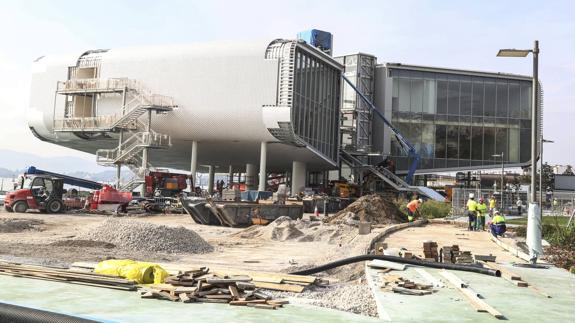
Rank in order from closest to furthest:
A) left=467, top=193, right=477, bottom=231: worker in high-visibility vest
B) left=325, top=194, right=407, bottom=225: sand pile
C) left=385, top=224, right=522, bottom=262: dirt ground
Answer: left=385, top=224, right=522, bottom=262: dirt ground < left=467, top=193, right=477, bottom=231: worker in high-visibility vest < left=325, top=194, right=407, bottom=225: sand pile

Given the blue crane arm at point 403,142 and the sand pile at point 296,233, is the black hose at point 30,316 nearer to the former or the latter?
the sand pile at point 296,233

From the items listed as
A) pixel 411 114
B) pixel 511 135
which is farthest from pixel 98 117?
→ pixel 511 135

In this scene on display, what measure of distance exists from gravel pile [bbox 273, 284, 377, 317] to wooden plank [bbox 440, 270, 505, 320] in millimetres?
1578

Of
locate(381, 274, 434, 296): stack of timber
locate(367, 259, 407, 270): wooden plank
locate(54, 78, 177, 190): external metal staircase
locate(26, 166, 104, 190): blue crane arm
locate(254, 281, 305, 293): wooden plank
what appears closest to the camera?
locate(381, 274, 434, 296): stack of timber

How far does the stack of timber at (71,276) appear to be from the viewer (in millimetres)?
9953

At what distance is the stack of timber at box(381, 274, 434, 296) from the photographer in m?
9.55

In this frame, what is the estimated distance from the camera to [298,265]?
15.8 metres

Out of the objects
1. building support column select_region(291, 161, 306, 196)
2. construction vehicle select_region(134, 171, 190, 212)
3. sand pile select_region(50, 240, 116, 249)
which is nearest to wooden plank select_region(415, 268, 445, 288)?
sand pile select_region(50, 240, 116, 249)

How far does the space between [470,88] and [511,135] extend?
24.3ft

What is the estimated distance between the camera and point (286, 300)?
358 inches

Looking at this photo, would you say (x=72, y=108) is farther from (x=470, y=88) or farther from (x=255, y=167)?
(x=470, y=88)

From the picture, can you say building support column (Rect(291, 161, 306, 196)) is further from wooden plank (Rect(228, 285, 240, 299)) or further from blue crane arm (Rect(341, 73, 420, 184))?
wooden plank (Rect(228, 285, 240, 299))

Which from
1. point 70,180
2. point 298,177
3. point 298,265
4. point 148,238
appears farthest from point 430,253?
point 298,177

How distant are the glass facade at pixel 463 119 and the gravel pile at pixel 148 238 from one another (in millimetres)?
49726
